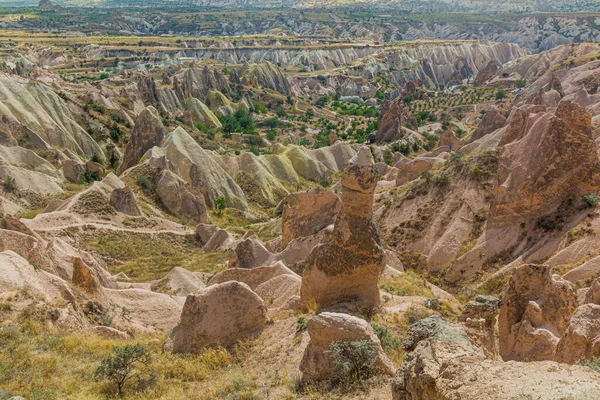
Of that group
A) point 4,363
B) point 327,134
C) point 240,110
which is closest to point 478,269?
point 4,363

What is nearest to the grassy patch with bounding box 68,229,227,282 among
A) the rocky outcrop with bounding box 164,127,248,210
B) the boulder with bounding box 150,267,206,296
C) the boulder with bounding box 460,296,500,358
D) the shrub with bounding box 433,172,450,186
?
the boulder with bounding box 150,267,206,296

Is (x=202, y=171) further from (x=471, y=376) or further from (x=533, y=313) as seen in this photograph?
(x=471, y=376)

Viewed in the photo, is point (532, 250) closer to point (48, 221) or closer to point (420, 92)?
point (48, 221)

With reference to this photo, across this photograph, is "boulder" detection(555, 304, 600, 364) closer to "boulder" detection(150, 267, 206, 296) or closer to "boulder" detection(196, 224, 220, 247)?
"boulder" detection(150, 267, 206, 296)

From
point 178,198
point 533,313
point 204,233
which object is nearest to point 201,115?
point 178,198

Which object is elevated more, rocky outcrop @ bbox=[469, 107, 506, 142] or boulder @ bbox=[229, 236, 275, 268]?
boulder @ bbox=[229, 236, 275, 268]
